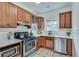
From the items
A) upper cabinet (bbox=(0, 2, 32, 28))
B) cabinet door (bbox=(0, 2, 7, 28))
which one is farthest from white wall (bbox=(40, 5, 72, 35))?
cabinet door (bbox=(0, 2, 7, 28))

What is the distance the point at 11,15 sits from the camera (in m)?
2.74

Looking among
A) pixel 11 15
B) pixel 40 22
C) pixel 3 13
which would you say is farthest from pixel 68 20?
pixel 3 13

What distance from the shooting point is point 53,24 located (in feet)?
16.9

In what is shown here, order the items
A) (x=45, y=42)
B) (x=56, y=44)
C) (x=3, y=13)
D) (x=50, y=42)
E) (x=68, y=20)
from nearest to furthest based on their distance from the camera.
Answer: (x=3, y=13)
(x=68, y=20)
(x=56, y=44)
(x=50, y=42)
(x=45, y=42)

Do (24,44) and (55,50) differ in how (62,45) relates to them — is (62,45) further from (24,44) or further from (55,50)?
(24,44)

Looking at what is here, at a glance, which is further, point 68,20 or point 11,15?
point 68,20

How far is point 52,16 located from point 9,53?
12.1 feet

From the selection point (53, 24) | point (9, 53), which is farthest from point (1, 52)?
point (53, 24)

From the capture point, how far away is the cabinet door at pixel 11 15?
261 cm

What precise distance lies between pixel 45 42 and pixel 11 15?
2668 millimetres

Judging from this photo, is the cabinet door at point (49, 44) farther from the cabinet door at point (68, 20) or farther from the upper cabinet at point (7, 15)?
the upper cabinet at point (7, 15)

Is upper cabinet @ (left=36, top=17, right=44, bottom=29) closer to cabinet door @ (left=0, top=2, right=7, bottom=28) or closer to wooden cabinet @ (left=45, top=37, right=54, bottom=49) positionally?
wooden cabinet @ (left=45, top=37, right=54, bottom=49)

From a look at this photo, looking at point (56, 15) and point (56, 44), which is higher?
point (56, 15)

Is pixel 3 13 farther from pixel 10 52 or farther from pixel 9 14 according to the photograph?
pixel 10 52
